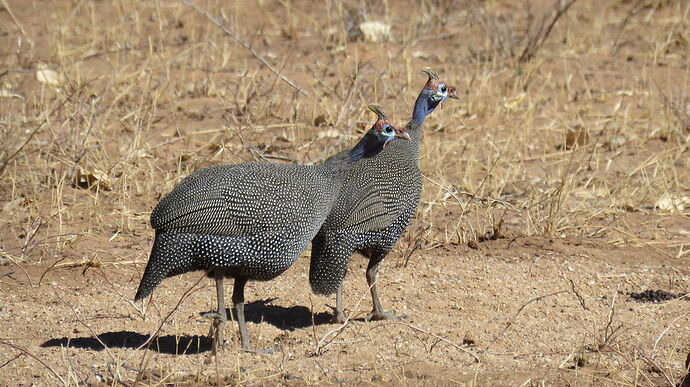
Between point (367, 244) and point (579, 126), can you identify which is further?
point (579, 126)

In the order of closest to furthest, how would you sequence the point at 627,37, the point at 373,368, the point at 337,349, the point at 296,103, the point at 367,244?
the point at 373,368 < the point at 337,349 < the point at 367,244 < the point at 296,103 < the point at 627,37

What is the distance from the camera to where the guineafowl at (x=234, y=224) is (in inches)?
159

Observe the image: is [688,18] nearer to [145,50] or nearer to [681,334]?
[145,50]

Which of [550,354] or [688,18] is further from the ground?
[688,18]

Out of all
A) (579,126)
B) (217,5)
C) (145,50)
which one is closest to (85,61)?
(145,50)

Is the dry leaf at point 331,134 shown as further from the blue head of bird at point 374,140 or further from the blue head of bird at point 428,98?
the blue head of bird at point 374,140

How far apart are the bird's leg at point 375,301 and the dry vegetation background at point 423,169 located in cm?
6

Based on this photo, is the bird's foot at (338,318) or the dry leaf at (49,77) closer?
the bird's foot at (338,318)

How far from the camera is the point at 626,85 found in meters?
8.22

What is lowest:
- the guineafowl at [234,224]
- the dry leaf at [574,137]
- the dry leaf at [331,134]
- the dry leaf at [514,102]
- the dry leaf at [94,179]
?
the dry leaf at [94,179]

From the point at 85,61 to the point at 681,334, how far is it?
526 cm

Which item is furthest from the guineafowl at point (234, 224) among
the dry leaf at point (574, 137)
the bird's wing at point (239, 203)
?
the dry leaf at point (574, 137)

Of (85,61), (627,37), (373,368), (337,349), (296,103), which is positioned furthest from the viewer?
(627,37)

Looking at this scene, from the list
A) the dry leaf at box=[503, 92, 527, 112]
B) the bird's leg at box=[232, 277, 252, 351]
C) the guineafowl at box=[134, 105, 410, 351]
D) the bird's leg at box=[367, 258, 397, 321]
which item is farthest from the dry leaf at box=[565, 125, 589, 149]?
the bird's leg at box=[232, 277, 252, 351]
